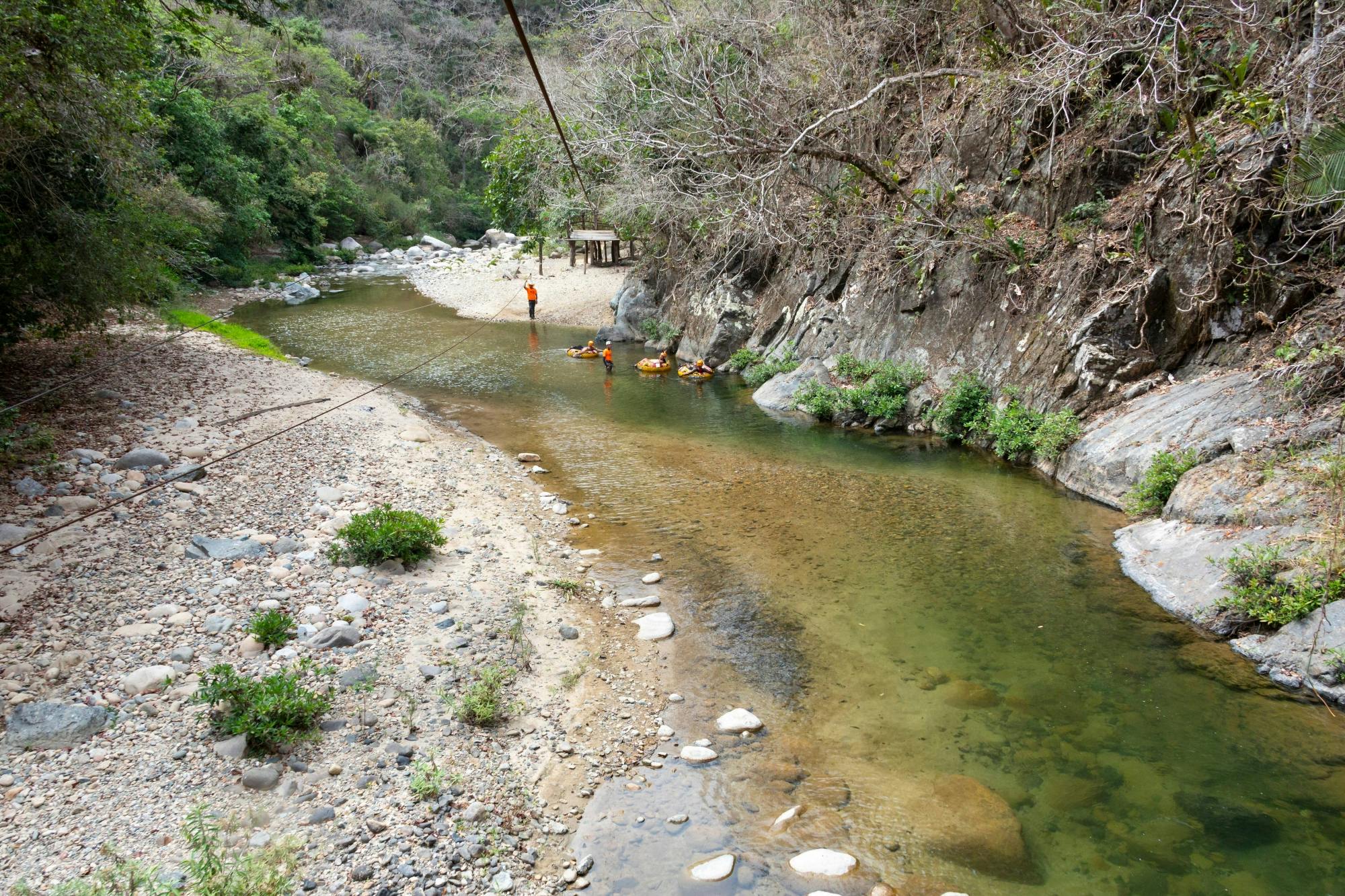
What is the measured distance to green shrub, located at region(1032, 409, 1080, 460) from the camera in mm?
11117

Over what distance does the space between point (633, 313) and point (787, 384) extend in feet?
31.2

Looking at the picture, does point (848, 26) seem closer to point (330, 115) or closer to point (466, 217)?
point (330, 115)

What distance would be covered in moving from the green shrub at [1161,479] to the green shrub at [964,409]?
144 inches

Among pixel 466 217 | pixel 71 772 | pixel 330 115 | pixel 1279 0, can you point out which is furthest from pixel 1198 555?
pixel 466 217

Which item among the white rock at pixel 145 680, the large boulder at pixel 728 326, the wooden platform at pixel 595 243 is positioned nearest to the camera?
the white rock at pixel 145 680

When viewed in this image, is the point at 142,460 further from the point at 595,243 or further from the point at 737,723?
the point at 595,243

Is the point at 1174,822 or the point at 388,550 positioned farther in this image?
the point at 388,550

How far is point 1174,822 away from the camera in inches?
190

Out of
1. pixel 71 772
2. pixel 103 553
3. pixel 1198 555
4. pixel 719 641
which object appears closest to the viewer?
pixel 71 772

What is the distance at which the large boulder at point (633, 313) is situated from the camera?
24062mm

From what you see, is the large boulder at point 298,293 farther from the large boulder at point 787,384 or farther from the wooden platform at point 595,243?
the large boulder at point 787,384

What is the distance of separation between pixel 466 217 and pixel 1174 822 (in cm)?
5240

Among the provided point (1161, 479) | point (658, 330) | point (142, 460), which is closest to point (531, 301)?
point (658, 330)

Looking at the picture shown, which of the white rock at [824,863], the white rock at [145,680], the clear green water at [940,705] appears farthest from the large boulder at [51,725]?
the white rock at [824,863]
